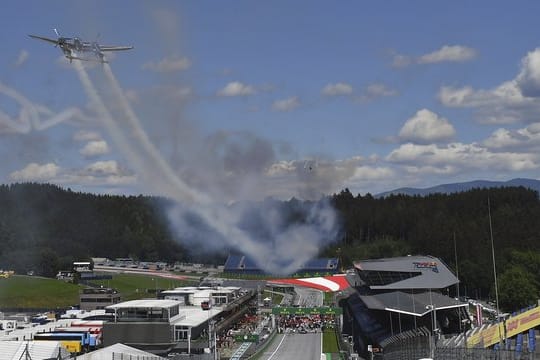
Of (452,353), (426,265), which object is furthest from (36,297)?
(452,353)

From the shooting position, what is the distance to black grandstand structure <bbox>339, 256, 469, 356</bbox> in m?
103

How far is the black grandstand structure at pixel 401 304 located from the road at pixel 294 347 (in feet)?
20.3

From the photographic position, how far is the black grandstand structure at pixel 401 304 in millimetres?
103000

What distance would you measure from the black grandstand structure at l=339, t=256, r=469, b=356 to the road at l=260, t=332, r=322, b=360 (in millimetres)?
6193

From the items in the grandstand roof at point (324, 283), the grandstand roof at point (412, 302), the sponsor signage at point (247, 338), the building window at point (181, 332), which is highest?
the grandstand roof at point (324, 283)

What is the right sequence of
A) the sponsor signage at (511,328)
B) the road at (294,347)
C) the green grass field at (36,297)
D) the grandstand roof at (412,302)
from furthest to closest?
the green grass field at (36,297) < the grandstand roof at (412,302) < the road at (294,347) < the sponsor signage at (511,328)

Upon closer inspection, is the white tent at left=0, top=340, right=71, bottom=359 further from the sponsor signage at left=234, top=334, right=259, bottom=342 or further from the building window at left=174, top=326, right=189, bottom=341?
the sponsor signage at left=234, top=334, right=259, bottom=342

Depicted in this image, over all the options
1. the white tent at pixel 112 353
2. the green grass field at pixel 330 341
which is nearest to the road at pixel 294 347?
the green grass field at pixel 330 341

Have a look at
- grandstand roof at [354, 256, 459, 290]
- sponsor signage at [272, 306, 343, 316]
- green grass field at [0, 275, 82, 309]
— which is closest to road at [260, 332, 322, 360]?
sponsor signage at [272, 306, 343, 316]

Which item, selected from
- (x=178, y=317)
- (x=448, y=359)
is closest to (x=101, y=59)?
(x=178, y=317)

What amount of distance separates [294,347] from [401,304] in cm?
1586

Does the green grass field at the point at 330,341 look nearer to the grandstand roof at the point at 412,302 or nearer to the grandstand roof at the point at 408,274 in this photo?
the grandstand roof at the point at 412,302

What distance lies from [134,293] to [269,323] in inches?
2792

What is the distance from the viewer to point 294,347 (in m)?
107
